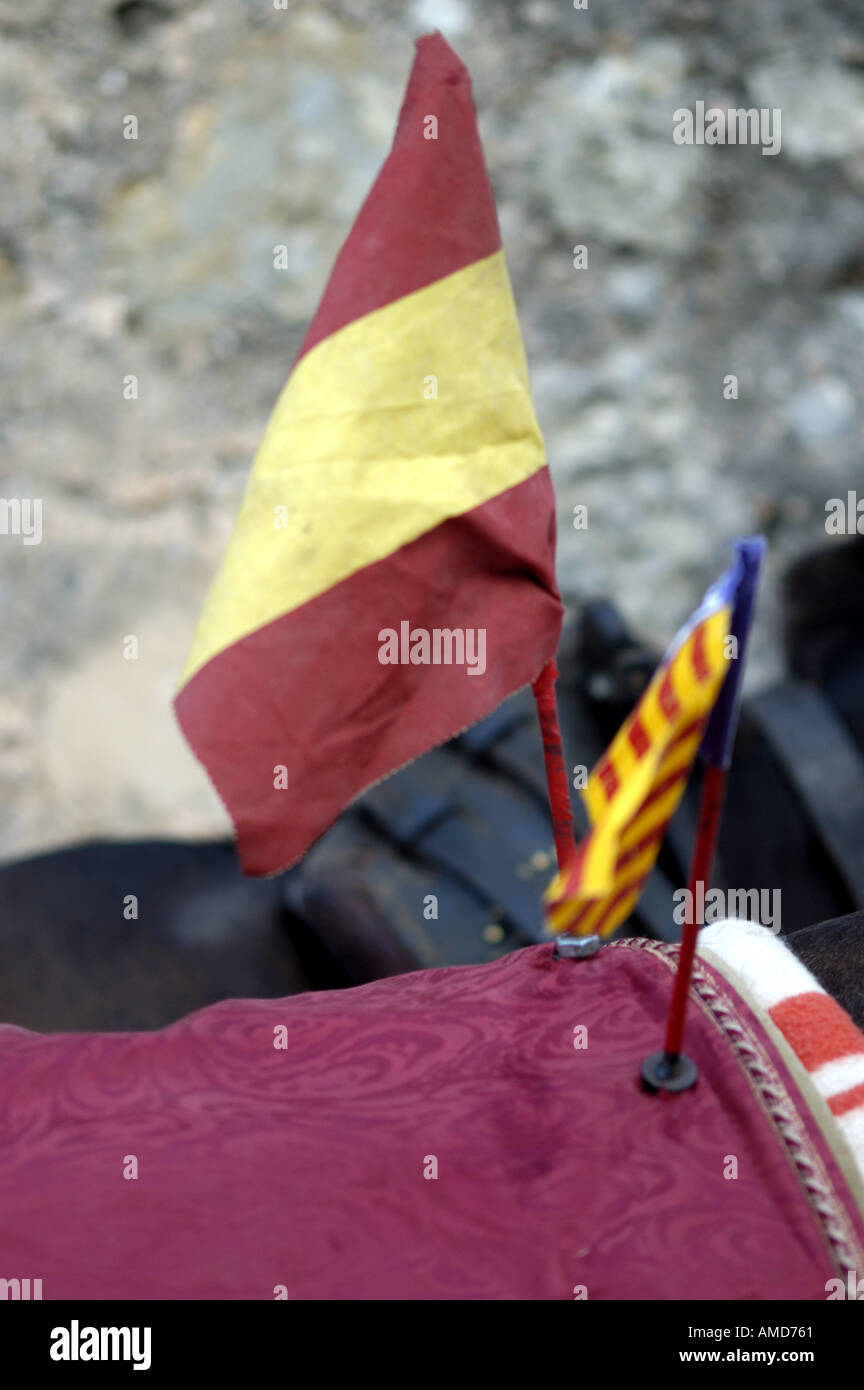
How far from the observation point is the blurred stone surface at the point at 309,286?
161cm

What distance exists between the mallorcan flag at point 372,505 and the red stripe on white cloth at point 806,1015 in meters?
0.17

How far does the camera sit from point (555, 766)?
67cm

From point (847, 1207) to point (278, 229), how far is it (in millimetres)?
1508

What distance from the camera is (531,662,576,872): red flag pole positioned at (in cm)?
66

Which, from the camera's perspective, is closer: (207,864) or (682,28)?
(207,864)

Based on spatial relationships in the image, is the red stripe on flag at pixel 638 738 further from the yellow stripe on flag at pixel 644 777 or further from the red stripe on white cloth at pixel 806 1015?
the red stripe on white cloth at pixel 806 1015

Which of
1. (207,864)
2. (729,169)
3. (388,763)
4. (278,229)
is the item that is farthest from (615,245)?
(388,763)

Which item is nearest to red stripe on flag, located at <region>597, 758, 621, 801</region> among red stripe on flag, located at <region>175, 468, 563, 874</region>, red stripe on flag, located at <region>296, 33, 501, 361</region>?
red stripe on flag, located at <region>175, 468, 563, 874</region>

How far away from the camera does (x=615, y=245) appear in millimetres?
1815

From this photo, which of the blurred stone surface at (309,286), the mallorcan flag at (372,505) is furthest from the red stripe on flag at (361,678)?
the blurred stone surface at (309,286)

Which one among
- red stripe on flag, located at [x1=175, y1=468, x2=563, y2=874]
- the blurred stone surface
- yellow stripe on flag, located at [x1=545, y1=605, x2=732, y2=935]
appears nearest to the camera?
yellow stripe on flag, located at [x1=545, y1=605, x2=732, y2=935]

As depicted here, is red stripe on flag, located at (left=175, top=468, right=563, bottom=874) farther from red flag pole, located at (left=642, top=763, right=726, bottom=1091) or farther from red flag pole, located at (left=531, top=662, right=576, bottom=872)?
red flag pole, located at (left=642, top=763, right=726, bottom=1091)

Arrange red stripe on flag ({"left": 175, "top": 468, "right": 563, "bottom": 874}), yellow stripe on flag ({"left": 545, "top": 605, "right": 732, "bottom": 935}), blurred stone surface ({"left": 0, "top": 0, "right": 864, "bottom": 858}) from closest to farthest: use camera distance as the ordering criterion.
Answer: yellow stripe on flag ({"left": 545, "top": 605, "right": 732, "bottom": 935}), red stripe on flag ({"left": 175, "top": 468, "right": 563, "bottom": 874}), blurred stone surface ({"left": 0, "top": 0, "right": 864, "bottom": 858})
